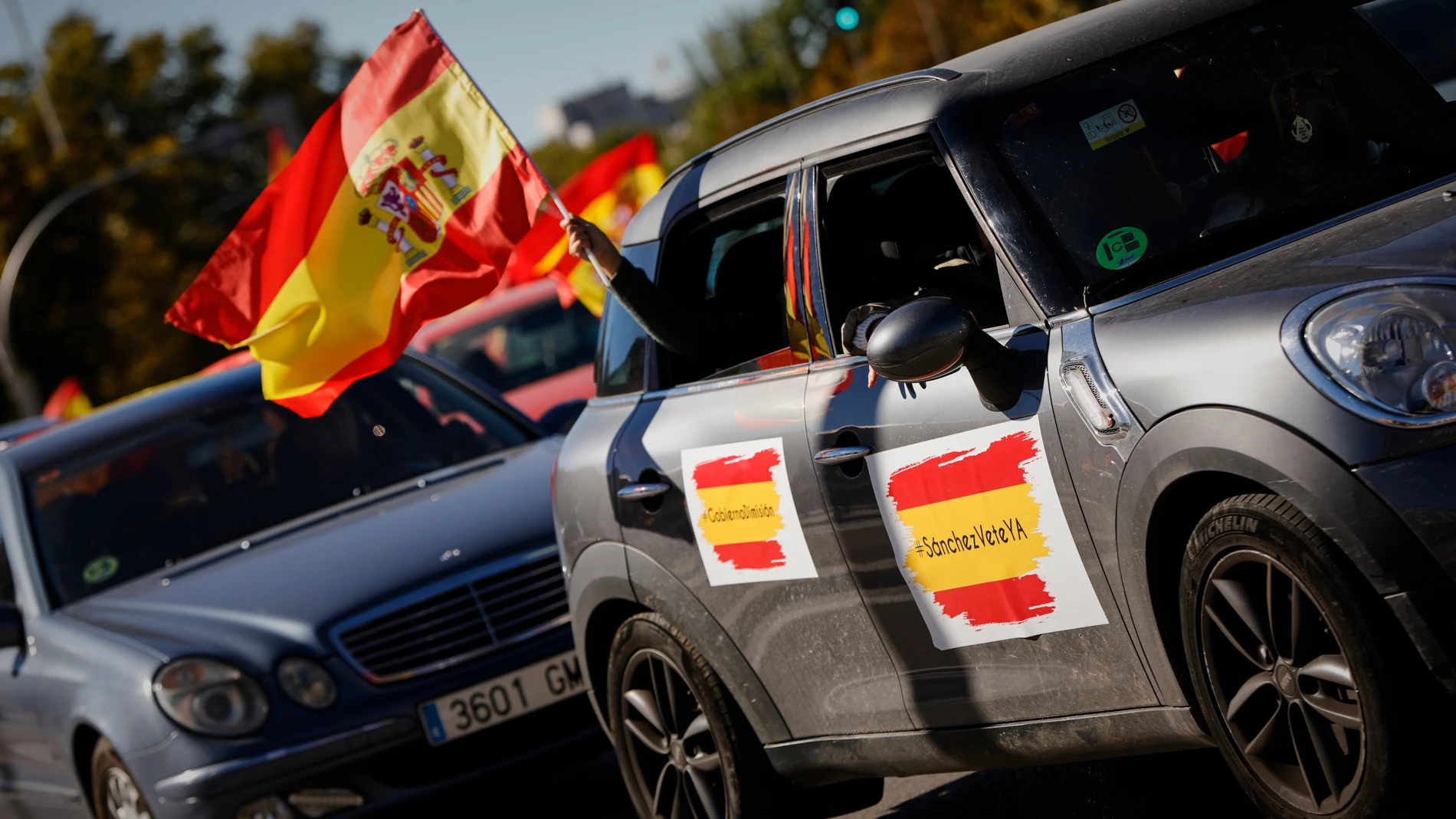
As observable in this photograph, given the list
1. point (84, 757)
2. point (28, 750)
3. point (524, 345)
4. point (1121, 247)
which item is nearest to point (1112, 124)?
point (1121, 247)

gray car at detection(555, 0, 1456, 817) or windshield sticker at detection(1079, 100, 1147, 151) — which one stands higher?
windshield sticker at detection(1079, 100, 1147, 151)

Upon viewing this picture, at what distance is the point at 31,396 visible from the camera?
Answer: 3909cm

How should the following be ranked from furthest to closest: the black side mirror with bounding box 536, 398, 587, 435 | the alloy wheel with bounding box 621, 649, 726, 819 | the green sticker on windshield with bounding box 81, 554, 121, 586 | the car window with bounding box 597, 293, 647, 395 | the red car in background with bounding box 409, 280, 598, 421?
the red car in background with bounding box 409, 280, 598, 421
the black side mirror with bounding box 536, 398, 587, 435
the green sticker on windshield with bounding box 81, 554, 121, 586
the car window with bounding box 597, 293, 647, 395
the alloy wheel with bounding box 621, 649, 726, 819

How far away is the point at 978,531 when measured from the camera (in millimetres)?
3959

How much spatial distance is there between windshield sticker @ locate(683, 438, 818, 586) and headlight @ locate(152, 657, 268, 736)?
2046 millimetres

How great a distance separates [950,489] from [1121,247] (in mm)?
617

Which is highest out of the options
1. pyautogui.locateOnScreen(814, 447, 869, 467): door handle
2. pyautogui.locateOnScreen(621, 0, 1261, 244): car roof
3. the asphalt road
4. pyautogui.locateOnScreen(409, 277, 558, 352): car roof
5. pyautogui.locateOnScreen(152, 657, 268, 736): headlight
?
pyautogui.locateOnScreen(621, 0, 1261, 244): car roof

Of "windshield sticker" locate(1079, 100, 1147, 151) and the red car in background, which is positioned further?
the red car in background

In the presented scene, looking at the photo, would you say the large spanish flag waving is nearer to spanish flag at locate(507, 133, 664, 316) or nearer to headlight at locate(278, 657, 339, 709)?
headlight at locate(278, 657, 339, 709)

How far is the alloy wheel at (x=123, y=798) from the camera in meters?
6.36

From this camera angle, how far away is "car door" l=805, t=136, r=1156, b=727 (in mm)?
3779

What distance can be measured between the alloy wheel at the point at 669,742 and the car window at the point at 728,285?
32.4 inches

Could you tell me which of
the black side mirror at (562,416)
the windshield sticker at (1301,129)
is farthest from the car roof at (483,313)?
the windshield sticker at (1301,129)

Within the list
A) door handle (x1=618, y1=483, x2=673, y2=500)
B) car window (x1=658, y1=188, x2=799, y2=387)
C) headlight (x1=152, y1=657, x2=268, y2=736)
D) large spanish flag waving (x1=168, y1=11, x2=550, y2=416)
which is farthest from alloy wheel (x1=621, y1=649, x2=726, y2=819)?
large spanish flag waving (x1=168, y1=11, x2=550, y2=416)
